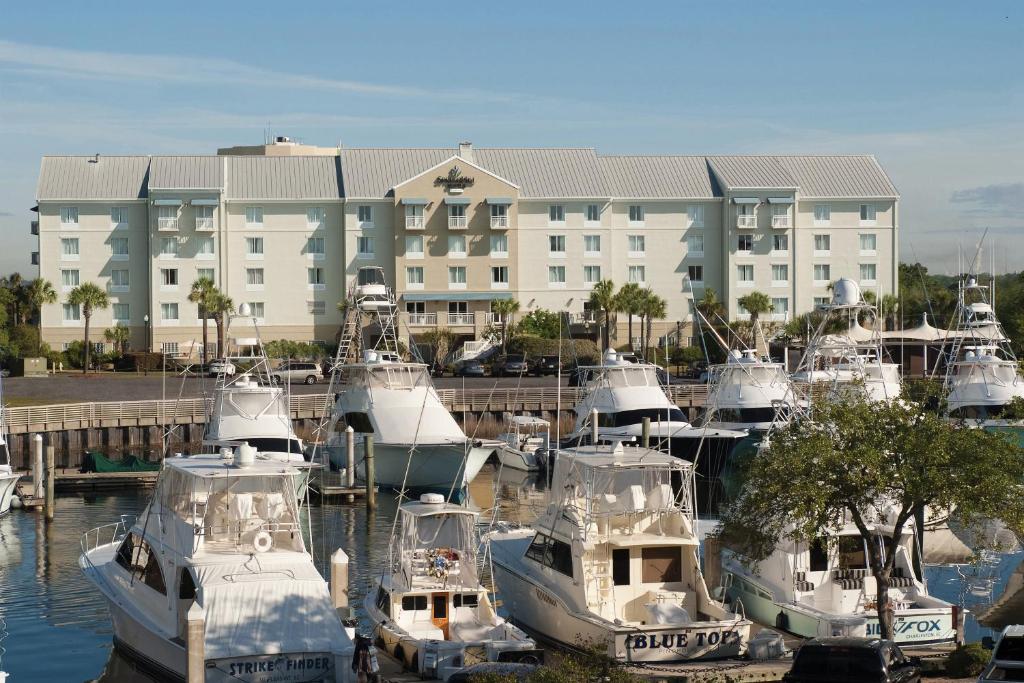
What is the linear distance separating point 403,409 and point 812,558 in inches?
1070

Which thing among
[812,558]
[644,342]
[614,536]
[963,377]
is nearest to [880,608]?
[812,558]

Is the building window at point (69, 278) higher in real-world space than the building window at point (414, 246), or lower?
lower

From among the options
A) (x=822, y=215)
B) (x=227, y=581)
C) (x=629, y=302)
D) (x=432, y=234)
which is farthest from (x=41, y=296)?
(x=227, y=581)

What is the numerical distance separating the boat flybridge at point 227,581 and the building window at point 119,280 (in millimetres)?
72966

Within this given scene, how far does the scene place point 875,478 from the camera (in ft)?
82.9

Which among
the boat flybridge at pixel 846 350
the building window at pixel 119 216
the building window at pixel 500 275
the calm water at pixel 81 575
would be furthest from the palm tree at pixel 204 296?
the boat flybridge at pixel 846 350

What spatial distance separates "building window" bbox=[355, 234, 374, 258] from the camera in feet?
328

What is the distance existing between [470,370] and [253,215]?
2126 cm

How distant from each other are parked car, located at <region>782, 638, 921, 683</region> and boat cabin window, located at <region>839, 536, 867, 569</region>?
228 inches

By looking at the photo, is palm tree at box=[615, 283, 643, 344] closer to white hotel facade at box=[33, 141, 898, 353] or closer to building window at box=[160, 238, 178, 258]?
white hotel facade at box=[33, 141, 898, 353]

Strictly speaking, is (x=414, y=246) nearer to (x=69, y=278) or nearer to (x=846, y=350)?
(x=69, y=278)

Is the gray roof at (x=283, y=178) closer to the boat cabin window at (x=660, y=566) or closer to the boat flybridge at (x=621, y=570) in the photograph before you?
the boat flybridge at (x=621, y=570)

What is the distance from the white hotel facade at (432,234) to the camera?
99.4 metres

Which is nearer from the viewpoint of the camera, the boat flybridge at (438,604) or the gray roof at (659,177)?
the boat flybridge at (438,604)
